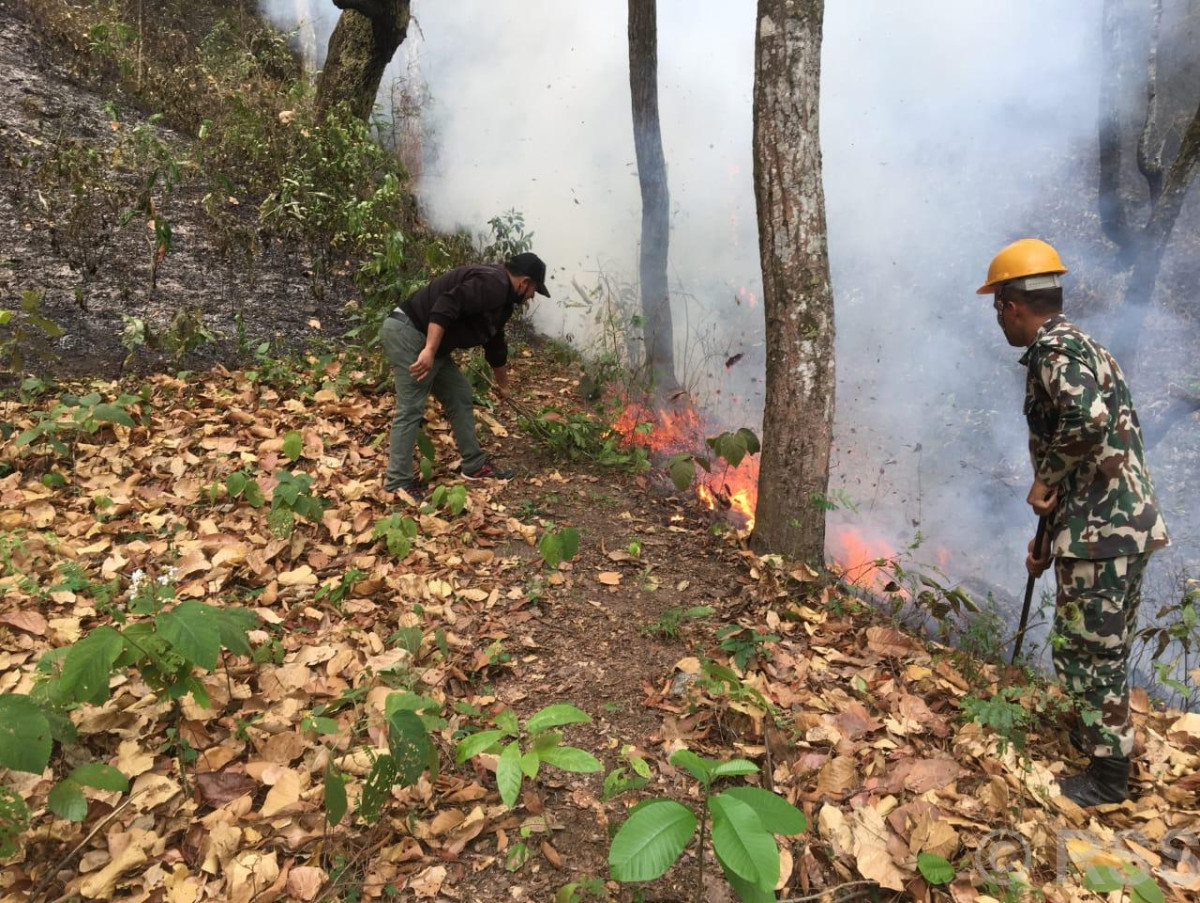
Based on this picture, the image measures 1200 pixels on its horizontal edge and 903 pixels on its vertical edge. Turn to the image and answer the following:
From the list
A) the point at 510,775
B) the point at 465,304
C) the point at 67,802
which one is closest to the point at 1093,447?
the point at 510,775

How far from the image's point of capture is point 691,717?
2.88 metres

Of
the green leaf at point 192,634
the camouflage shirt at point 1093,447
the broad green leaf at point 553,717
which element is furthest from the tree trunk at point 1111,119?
the green leaf at point 192,634

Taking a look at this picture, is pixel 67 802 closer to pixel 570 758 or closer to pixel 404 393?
pixel 570 758

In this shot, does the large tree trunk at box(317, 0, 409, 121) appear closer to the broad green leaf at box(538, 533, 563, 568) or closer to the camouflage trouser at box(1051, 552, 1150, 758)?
the broad green leaf at box(538, 533, 563, 568)

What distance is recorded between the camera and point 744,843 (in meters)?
1.53

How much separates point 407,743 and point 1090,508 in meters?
2.71

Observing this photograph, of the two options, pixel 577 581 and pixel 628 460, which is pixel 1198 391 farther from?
pixel 577 581

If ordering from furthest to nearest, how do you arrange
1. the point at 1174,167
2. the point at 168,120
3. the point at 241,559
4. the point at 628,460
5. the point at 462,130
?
the point at 462,130 < the point at 168,120 < the point at 1174,167 < the point at 628,460 < the point at 241,559

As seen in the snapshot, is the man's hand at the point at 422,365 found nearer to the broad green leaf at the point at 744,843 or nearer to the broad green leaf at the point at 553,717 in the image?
the broad green leaf at the point at 553,717

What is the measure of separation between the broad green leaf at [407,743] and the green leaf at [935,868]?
1.55 metres

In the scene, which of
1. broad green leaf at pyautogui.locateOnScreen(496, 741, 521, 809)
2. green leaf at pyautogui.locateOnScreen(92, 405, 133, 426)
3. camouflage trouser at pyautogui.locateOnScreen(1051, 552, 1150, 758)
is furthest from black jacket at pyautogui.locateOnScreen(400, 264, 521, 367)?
camouflage trouser at pyautogui.locateOnScreen(1051, 552, 1150, 758)

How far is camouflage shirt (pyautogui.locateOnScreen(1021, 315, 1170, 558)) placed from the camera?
2.72 meters

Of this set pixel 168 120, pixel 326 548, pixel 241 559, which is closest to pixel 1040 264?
pixel 326 548

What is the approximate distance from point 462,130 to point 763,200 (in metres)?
7.46
